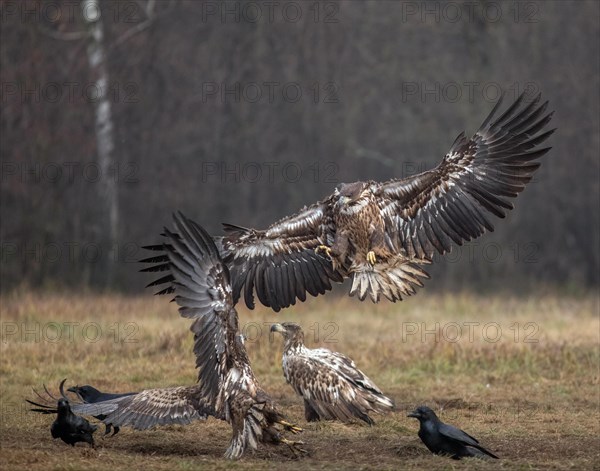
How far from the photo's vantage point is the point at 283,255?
10070mm

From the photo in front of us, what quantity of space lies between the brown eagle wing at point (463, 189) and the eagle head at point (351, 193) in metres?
0.18

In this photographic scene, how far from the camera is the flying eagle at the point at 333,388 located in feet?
30.9

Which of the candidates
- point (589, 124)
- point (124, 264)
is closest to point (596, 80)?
point (589, 124)

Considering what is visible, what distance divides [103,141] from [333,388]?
11769mm

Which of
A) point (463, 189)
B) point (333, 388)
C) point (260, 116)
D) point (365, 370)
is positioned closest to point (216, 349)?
point (333, 388)

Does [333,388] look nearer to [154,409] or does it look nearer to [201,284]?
[154,409]

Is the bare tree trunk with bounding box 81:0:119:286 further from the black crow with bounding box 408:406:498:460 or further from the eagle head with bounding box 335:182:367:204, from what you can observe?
the black crow with bounding box 408:406:498:460

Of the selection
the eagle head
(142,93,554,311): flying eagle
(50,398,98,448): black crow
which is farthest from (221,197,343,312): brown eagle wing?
(50,398,98,448): black crow

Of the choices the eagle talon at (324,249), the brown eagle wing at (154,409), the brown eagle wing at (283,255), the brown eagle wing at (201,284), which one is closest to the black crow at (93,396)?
the brown eagle wing at (154,409)

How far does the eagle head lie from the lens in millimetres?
9766

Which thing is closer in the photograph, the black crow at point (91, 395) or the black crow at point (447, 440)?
the black crow at point (447, 440)

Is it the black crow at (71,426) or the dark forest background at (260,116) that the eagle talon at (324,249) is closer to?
the black crow at (71,426)

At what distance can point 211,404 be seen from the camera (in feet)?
26.3

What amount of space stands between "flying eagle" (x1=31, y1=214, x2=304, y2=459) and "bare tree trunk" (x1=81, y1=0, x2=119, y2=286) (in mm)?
12149
